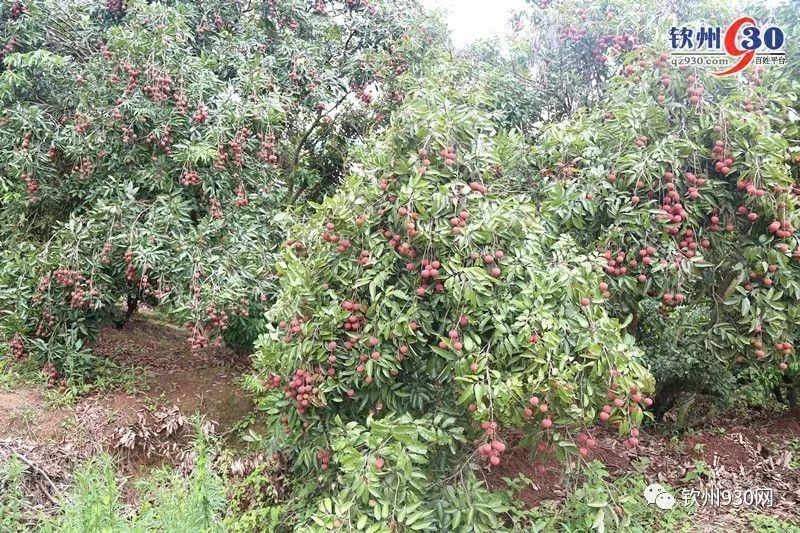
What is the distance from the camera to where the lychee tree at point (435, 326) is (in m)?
2.47

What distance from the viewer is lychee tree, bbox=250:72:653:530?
247 centimetres

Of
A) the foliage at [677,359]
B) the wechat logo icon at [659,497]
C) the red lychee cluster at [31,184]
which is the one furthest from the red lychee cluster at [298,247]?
the red lychee cluster at [31,184]

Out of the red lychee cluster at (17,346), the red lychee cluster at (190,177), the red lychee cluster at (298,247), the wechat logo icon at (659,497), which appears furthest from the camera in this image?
the red lychee cluster at (17,346)

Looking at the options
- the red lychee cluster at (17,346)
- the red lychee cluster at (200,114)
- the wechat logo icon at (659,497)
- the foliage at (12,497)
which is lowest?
the wechat logo icon at (659,497)

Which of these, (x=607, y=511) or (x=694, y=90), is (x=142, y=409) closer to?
(x=607, y=511)

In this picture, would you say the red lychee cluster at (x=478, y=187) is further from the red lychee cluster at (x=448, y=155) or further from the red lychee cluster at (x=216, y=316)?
the red lychee cluster at (x=216, y=316)

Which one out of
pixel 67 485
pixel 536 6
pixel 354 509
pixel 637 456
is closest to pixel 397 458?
pixel 354 509

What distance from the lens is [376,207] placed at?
2.74 meters

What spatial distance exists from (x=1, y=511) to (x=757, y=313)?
398cm

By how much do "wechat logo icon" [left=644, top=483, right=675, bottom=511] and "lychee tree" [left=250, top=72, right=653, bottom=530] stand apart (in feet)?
4.73

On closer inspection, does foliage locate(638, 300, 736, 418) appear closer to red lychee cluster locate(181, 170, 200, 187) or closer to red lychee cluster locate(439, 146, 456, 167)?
red lychee cluster locate(439, 146, 456, 167)

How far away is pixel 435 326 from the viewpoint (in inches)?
110

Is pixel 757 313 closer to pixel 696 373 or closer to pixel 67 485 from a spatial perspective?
pixel 696 373

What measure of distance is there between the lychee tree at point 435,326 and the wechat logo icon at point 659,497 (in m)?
1.44
